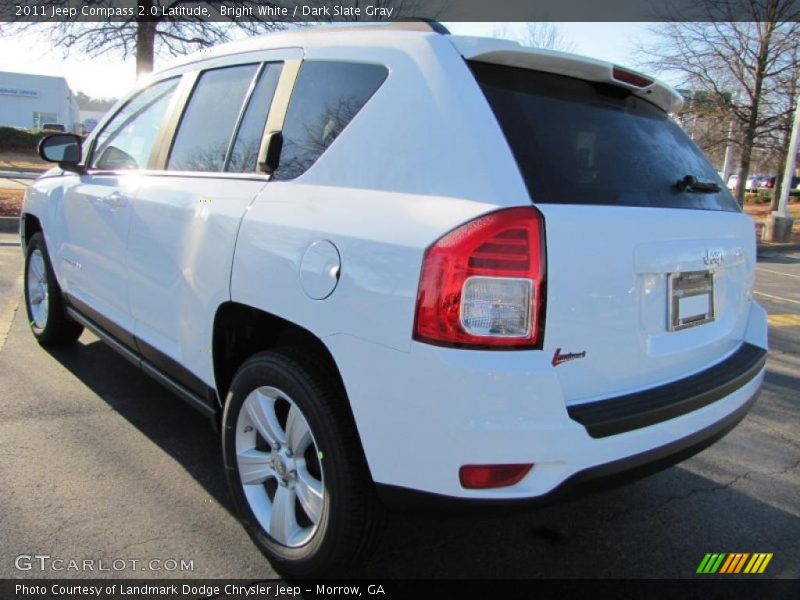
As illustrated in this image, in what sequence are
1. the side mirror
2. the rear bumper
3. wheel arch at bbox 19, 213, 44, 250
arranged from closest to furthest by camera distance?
1. the rear bumper
2. the side mirror
3. wheel arch at bbox 19, 213, 44, 250

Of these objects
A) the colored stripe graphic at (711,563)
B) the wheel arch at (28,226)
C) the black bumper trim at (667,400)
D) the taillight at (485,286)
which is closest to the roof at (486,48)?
the taillight at (485,286)

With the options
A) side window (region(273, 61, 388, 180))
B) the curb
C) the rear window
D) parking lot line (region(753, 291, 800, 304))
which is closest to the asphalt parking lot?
the rear window

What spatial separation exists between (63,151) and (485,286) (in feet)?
10.9

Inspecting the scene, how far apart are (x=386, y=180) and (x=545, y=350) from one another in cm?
72

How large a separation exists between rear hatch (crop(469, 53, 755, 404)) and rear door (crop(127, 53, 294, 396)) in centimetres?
107

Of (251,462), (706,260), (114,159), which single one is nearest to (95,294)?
(114,159)

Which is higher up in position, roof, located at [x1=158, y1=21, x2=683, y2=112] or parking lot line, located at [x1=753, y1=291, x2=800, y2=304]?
roof, located at [x1=158, y1=21, x2=683, y2=112]

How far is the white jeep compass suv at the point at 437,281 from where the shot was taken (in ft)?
5.65

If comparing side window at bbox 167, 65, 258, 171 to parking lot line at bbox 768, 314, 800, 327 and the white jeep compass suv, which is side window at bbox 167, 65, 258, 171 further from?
parking lot line at bbox 768, 314, 800, 327

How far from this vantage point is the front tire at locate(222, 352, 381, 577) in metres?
1.95

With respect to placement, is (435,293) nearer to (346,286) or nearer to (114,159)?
(346,286)

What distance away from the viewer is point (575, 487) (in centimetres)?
181

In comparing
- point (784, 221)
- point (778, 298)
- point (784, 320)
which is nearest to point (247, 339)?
point (784, 320)

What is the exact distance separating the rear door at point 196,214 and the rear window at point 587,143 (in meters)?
1.00
